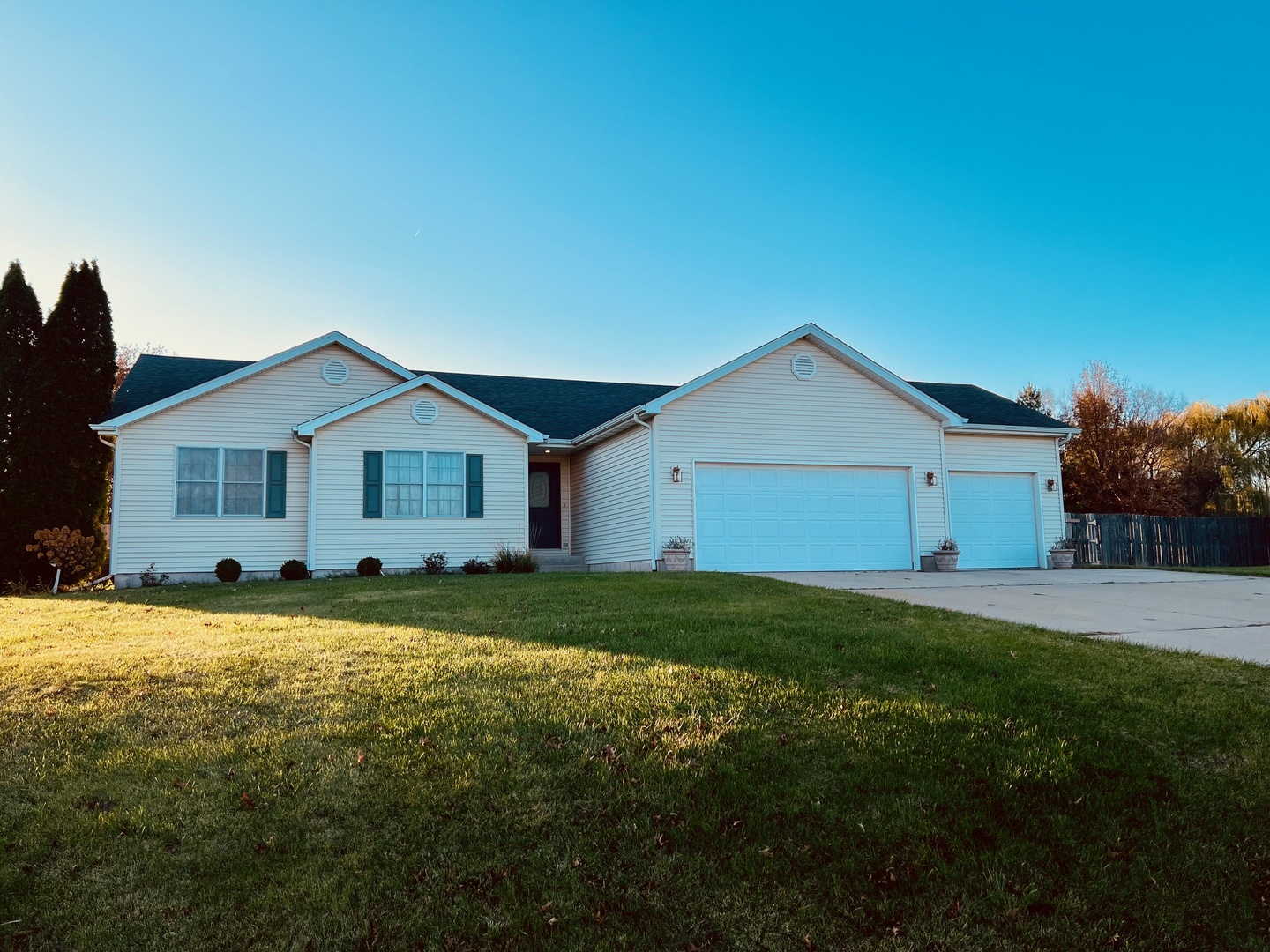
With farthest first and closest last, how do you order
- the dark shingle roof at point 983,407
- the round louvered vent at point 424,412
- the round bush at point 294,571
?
1. the dark shingle roof at point 983,407
2. the round louvered vent at point 424,412
3. the round bush at point 294,571

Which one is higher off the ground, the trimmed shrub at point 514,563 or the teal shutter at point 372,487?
the teal shutter at point 372,487

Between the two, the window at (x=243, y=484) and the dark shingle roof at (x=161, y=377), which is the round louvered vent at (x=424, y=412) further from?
the dark shingle roof at (x=161, y=377)

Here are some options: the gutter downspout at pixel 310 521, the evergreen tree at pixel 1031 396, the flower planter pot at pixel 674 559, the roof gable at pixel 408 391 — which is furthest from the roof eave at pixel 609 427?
the evergreen tree at pixel 1031 396

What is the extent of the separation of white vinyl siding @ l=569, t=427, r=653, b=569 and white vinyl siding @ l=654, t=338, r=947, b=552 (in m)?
0.60

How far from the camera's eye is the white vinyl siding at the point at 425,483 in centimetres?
1656

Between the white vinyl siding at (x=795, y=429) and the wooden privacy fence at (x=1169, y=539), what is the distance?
5427mm

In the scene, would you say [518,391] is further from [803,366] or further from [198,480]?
[198,480]

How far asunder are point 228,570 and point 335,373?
4708mm

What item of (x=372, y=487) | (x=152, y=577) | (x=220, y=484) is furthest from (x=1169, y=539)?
(x=152, y=577)

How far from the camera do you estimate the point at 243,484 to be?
Result: 16516mm

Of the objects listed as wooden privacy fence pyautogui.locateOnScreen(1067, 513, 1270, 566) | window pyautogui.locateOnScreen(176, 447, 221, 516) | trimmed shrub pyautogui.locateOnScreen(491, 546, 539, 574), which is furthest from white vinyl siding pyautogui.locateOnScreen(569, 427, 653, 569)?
wooden privacy fence pyautogui.locateOnScreen(1067, 513, 1270, 566)

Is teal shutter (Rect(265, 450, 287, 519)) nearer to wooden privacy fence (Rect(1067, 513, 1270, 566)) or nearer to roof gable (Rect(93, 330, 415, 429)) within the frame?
roof gable (Rect(93, 330, 415, 429))

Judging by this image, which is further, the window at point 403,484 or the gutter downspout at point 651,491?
the window at point 403,484

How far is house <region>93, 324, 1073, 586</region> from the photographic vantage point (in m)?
16.2
